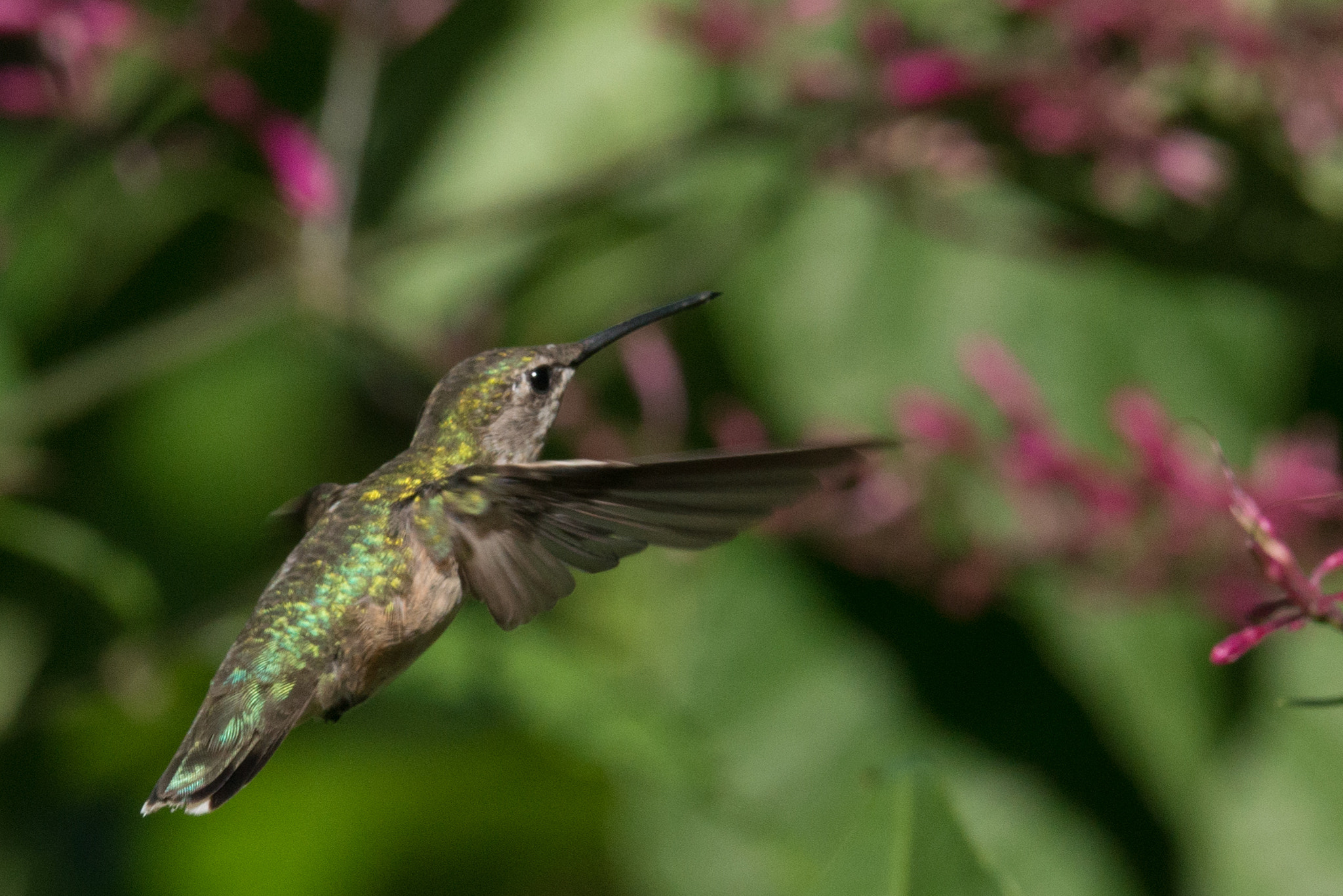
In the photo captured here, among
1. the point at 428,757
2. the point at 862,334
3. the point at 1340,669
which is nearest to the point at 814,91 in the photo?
the point at 862,334

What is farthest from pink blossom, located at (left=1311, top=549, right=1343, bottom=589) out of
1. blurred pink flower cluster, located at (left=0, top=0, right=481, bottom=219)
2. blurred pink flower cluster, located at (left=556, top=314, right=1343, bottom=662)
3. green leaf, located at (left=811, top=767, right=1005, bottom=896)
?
blurred pink flower cluster, located at (left=0, top=0, right=481, bottom=219)

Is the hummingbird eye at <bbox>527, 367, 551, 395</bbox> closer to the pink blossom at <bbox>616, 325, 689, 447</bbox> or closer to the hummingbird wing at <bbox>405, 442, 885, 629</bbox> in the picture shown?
the hummingbird wing at <bbox>405, 442, 885, 629</bbox>

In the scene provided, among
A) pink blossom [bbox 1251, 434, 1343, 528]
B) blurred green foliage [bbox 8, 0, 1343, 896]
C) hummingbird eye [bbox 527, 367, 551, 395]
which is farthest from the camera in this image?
blurred green foliage [bbox 8, 0, 1343, 896]

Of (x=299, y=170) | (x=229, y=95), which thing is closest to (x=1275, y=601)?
(x=299, y=170)

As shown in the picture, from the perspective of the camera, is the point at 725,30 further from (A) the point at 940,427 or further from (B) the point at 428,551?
(B) the point at 428,551

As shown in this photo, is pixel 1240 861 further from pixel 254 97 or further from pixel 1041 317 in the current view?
pixel 254 97

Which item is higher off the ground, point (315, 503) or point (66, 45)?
point (66, 45)
